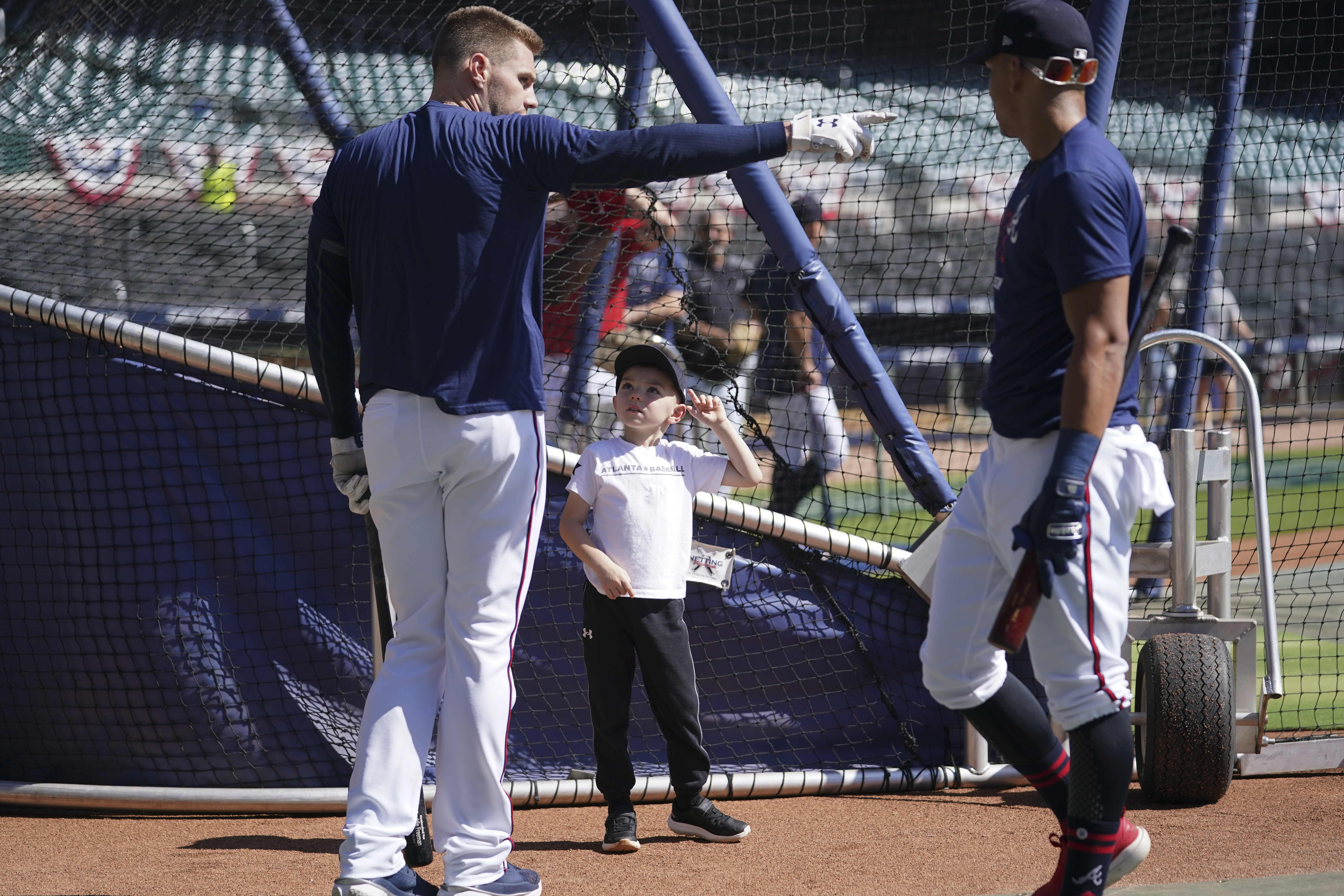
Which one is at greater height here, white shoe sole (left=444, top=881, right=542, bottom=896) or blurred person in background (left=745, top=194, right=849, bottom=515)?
blurred person in background (left=745, top=194, right=849, bottom=515)

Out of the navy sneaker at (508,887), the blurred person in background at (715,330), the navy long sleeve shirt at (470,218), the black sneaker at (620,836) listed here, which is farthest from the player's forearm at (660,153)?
the blurred person in background at (715,330)

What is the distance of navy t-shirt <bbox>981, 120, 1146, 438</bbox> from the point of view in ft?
7.89

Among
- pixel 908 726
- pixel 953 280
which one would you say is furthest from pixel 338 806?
pixel 953 280

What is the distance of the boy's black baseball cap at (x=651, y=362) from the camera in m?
3.62

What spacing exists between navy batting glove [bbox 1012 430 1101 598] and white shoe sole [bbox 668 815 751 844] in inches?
58.9

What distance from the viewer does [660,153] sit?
8.71 feet

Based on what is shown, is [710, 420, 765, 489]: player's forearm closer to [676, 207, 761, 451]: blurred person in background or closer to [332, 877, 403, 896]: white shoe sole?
[676, 207, 761, 451]: blurred person in background

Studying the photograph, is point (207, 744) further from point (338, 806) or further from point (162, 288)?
point (162, 288)

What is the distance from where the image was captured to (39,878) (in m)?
3.24

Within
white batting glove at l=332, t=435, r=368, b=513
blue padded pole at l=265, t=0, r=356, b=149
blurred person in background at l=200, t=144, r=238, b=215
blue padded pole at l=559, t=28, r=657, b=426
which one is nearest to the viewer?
white batting glove at l=332, t=435, r=368, b=513

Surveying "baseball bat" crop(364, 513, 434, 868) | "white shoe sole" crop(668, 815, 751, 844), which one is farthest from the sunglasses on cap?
"white shoe sole" crop(668, 815, 751, 844)

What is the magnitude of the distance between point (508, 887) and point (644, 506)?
114 cm

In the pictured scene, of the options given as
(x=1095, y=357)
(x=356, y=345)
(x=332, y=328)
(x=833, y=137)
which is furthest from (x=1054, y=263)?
(x=356, y=345)

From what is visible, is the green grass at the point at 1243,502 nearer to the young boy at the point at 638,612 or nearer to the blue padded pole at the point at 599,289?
the blue padded pole at the point at 599,289
